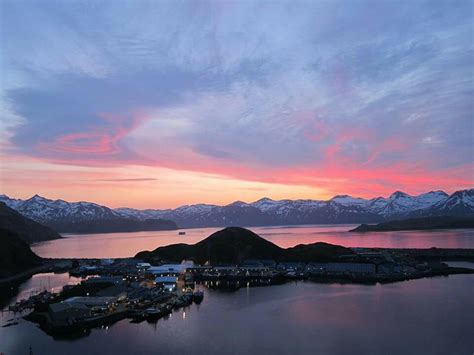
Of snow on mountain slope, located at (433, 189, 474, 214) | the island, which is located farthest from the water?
snow on mountain slope, located at (433, 189, 474, 214)

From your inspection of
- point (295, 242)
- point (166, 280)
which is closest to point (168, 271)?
point (166, 280)

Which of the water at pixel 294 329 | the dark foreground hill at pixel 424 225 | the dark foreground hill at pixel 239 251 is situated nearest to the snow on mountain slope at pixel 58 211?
the dark foreground hill at pixel 424 225

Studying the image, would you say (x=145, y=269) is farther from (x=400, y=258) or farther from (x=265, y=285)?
(x=400, y=258)

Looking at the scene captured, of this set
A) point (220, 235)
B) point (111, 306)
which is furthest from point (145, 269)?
point (111, 306)

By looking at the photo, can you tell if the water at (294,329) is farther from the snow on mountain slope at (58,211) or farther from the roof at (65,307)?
the snow on mountain slope at (58,211)

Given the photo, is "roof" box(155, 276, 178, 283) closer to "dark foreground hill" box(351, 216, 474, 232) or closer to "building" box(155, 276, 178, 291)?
"building" box(155, 276, 178, 291)

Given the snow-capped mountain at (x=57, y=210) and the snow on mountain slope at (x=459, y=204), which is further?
the snow-capped mountain at (x=57, y=210)
